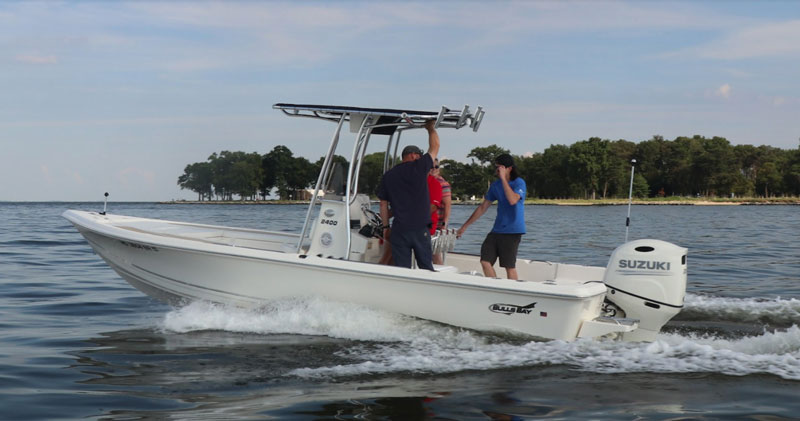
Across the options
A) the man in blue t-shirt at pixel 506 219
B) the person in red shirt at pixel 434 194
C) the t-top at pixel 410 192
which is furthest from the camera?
the person in red shirt at pixel 434 194

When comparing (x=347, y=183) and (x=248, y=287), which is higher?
(x=347, y=183)

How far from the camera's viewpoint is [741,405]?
4.54 m

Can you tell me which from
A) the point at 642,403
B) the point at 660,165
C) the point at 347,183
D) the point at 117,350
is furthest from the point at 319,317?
the point at 660,165

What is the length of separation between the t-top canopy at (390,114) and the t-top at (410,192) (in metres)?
0.46

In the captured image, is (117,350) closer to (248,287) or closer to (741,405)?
(248,287)

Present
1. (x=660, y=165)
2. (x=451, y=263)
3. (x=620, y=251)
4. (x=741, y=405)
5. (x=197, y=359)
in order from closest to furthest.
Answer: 1. (x=741, y=405)
2. (x=197, y=359)
3. (x=620, y=251)
4. (x=451, y=263)
5. (x=660, y=165)

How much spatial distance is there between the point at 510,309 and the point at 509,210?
1027 mm

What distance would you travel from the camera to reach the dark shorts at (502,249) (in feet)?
21.5

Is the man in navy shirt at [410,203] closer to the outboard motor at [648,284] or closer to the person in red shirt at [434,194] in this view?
the person in red shirt at [434,194]

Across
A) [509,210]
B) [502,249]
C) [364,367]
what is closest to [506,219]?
[509,210]

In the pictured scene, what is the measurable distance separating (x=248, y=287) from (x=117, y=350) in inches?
50.3

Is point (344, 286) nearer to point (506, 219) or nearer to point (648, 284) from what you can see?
point (506, 219)

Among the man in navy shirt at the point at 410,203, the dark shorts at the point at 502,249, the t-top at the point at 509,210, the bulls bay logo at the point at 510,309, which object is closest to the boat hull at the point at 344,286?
the bulls bay logo at the point at 510,309

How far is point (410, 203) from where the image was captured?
629cm
